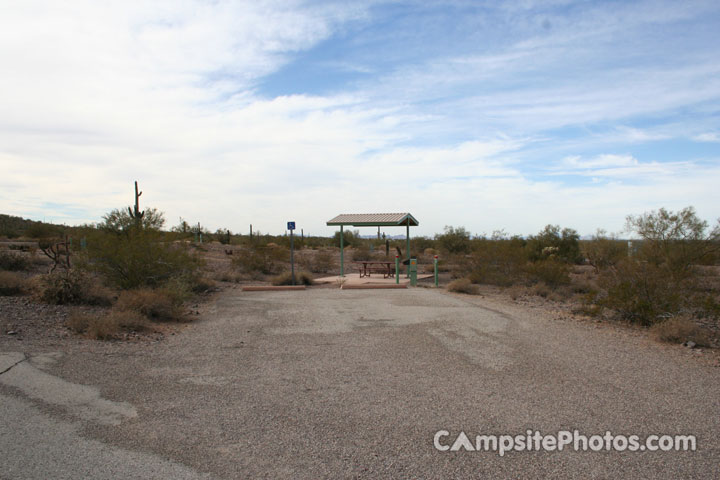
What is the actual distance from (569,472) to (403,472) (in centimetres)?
138

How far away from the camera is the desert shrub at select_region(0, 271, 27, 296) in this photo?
13664 mm

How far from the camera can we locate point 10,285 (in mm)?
13758

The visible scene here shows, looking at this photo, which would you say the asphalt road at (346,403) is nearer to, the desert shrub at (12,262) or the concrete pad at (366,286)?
the concrete pad at (366,286)

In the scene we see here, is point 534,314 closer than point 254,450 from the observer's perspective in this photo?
No

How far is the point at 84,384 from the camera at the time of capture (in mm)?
6703

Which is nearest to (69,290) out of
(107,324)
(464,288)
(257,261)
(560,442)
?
(107,324)

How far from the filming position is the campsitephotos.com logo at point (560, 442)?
4.79 meters

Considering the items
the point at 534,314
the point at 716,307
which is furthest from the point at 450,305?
the point at 716,307

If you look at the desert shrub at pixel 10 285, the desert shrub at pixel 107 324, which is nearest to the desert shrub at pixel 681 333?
the desert shrub at pixel 107 324

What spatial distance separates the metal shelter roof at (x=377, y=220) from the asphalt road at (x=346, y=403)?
43.7ft

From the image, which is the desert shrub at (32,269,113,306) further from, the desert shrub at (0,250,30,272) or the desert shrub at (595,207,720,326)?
the desert shrub at (595,207,720,326)

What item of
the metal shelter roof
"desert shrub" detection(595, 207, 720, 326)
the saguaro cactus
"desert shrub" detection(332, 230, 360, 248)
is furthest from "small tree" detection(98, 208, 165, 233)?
"desert shrub" detection(332, 230, 360, 248)

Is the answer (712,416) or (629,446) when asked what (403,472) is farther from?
(712,416)

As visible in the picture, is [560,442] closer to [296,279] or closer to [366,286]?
[366,286]
